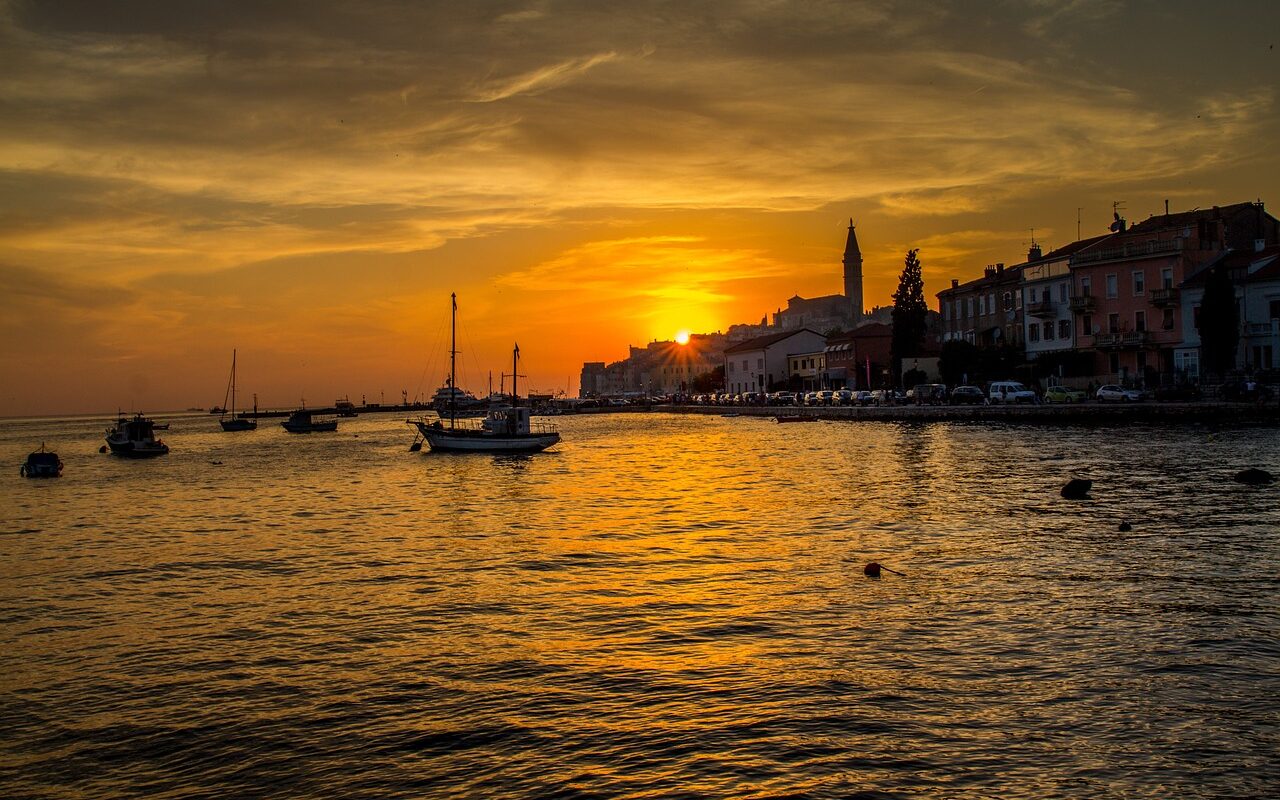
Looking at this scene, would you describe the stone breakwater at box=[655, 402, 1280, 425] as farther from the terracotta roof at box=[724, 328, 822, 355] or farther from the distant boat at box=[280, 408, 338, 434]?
the distant boat at box=[280, 408, 338, 434]

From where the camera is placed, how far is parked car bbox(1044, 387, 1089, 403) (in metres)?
75.1

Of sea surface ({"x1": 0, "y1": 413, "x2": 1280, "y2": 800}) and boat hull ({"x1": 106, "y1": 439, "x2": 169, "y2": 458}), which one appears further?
boat hull ({"x1": 106, "y1": 439, "x2": 169, "y2": 458})

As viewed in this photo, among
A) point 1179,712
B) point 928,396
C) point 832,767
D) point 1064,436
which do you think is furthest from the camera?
point 928,396

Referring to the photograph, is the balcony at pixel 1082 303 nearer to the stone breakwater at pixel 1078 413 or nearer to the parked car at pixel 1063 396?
the parked car at pixel 1063 396

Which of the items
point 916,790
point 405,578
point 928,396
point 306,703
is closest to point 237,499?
point 405,578

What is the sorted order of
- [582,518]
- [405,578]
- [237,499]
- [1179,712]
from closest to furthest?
1. [1179,712]
2. [405,578]
3. [582,518]
4. [237,499]

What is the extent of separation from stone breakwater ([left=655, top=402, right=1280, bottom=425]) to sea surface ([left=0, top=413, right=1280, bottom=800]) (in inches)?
1236

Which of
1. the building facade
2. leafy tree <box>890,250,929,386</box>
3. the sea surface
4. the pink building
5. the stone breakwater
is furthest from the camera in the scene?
the building facade

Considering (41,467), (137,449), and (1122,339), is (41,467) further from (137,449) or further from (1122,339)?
(1122,339)

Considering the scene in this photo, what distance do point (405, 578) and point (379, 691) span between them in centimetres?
900

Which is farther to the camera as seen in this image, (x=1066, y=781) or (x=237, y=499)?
(x=237, y=499)

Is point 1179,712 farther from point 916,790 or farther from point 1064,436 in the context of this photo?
point 1064,436

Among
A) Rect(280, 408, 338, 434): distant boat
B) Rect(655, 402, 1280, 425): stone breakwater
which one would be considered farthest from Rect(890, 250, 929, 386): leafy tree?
Rect(280, 408, 338, 434): distant boat

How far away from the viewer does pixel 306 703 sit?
43.6 ft
